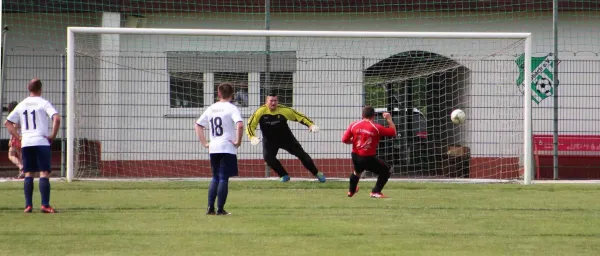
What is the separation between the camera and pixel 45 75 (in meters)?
18.9

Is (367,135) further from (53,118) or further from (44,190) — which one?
(44,190)

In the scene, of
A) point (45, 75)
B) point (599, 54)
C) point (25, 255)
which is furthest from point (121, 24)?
point (25, 255)

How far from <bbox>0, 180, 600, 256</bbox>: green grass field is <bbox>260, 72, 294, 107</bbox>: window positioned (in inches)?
118

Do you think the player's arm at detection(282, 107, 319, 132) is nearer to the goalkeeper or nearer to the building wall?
the goalkeeper

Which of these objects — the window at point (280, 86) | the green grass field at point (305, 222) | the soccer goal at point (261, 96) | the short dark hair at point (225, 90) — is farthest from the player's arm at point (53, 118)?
the window at point (280, 86)

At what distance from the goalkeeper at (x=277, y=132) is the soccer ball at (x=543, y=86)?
16.0 feet

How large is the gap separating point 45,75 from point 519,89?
29.5 ft

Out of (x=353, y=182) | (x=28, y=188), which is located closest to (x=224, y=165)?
(x=28, y=188)

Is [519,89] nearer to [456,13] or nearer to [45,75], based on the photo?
[456,13]

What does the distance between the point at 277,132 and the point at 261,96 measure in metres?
1.39

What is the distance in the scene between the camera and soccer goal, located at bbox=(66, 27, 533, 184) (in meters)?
18.1

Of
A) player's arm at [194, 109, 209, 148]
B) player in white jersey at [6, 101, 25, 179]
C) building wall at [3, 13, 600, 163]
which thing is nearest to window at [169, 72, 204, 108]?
building wall at [3, 13, 600, 163]

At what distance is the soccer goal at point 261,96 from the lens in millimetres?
18125

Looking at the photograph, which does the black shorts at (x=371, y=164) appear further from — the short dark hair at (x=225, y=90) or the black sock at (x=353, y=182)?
the short dark hair at (x=225, y=90)
